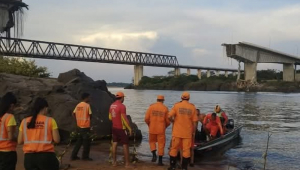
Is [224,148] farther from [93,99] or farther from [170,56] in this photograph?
[170,56]

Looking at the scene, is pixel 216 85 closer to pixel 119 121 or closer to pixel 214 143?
pixel 214 143

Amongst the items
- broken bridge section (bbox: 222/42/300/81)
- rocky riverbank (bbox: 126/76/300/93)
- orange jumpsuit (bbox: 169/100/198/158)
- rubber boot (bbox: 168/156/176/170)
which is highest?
broken bridge section (bbox: 222/42/300/81)

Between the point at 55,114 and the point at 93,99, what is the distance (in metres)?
2.05

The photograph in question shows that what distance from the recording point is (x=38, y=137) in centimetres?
561

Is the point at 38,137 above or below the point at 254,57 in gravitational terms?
below

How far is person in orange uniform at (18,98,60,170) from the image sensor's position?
18.3 ft

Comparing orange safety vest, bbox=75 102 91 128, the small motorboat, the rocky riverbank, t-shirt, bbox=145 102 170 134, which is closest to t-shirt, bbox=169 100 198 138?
t-shirt, bbox=145 102 170 134

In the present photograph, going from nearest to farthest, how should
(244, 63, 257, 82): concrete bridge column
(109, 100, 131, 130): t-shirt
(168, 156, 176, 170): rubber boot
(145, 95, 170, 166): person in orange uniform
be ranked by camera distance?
(109, 100, 131, 130): t-shirt < (168, 156, 176, 170): rubber boot < (145, 95, 170, 166): person in orange uniform < (244, 63, 257, 82): concrete bridge column

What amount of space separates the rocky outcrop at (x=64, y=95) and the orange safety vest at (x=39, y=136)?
30.3ft

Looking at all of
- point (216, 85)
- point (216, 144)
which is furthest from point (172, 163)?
point (216, 85)

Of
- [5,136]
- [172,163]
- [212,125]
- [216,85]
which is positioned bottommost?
[172,163]

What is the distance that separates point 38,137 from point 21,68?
19548 mm

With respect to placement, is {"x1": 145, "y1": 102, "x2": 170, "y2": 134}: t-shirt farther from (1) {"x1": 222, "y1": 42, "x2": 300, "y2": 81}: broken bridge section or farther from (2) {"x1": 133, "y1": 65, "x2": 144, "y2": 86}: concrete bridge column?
(2) {"x1": 133, "y1": 65, "x2": 144, "y2": 86}: concrete bridge column

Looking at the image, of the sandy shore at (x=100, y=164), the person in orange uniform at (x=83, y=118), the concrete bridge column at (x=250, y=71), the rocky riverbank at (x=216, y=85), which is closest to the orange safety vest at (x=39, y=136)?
the sandy shore at (x=100, y=164)
